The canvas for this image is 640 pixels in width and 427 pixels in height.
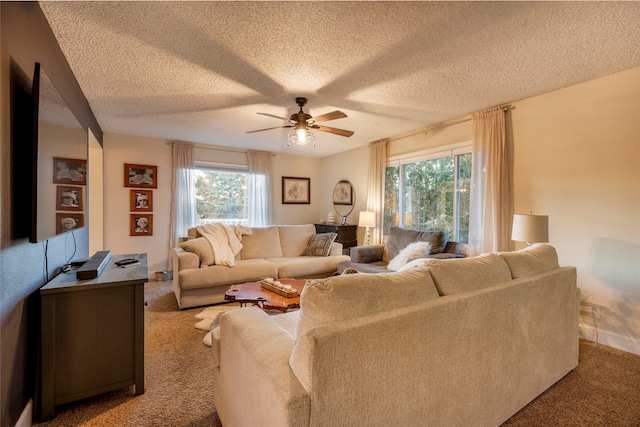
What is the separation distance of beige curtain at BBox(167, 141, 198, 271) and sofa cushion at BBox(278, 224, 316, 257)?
179 cm

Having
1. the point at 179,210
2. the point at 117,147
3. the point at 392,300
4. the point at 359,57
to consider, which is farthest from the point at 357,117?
the point at 117,147

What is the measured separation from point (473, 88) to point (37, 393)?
4.00 meters

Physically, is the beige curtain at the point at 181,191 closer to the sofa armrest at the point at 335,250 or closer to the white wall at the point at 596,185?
the sofa armrest at the point at 335,250

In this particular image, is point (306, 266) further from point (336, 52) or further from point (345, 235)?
point (336, 52)

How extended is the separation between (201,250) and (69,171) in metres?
1.85

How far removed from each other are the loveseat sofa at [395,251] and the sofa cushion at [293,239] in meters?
0.83

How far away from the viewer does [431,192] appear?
426 centimetres

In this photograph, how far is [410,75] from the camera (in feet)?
8.38

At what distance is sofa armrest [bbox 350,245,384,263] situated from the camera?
13.2ft

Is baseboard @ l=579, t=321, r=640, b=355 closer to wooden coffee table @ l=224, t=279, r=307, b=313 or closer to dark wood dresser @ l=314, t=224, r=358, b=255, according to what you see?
wooden coffee table @ l=224, t=279, r=307, b=313

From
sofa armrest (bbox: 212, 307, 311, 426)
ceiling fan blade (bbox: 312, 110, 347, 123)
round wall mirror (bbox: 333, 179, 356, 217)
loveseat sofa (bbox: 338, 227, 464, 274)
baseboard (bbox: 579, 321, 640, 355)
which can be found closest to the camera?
sofa armrest (bbox: 212, 307, 311, 426)

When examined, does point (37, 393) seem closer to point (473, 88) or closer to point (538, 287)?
point (538, 287)

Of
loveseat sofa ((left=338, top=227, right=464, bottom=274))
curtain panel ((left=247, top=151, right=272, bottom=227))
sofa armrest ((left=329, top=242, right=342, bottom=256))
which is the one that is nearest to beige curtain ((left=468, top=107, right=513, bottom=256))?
loveseat sofa ((left=338, top=227, right=464, bottom=274))

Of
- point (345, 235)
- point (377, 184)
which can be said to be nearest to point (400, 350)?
point (377, 184)
